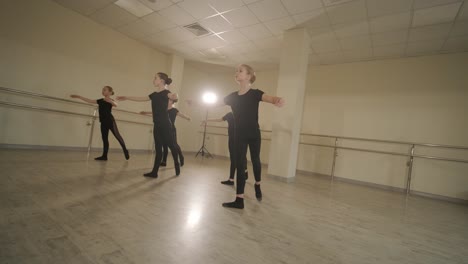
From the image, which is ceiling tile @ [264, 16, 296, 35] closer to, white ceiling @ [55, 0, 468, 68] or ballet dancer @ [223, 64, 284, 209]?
white ceiling @ [55, 0, 468, 68]

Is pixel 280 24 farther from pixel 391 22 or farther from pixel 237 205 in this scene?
pixel 237 205

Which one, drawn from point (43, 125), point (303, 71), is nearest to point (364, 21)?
point (303, 71)

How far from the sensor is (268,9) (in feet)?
11.3

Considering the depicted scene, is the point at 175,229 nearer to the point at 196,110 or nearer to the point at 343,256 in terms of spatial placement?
the point at 343,256

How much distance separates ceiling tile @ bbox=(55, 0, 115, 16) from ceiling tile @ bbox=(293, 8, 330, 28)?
131 inches

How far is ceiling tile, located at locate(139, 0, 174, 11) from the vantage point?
12.1 ft

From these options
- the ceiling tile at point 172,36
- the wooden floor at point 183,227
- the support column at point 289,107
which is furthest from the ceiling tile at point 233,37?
the wooden floor at point 183,227

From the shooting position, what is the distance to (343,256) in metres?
1.23

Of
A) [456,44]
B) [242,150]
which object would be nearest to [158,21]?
[242,150]

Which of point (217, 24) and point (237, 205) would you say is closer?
point (237, 205)

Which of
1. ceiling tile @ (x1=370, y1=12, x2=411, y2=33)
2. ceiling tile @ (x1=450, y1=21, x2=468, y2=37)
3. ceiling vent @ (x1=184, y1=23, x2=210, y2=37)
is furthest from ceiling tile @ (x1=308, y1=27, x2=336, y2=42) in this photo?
ceiling vent @ (x1=184, y1=23, x2=210, y2=37)

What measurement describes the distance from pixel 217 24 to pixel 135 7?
1531 mm

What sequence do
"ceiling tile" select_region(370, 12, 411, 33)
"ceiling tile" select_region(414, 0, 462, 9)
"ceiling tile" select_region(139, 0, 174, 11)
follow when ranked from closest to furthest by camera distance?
"ceiling tile" select_region(414, 0, 462, 9), "ceiling tile" select_region(370, 12, 411, 33), "ceiling tile" select_region(139, 0, 174, 11)

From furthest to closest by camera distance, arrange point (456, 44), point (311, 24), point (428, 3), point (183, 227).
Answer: point (456, 44)
point (311, 24)
point (428, 3)
point (183, 227)
